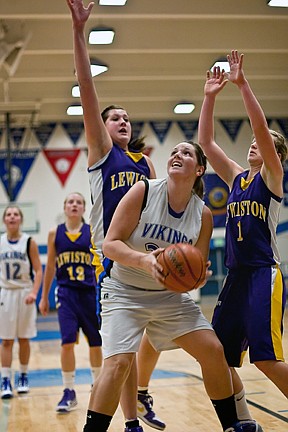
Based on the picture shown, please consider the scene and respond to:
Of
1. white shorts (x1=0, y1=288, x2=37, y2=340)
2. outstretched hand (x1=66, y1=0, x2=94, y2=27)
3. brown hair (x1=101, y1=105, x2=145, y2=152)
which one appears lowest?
white shorts (x1=0, y1=288, x2=37, y2=340)

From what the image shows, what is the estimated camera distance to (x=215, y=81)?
4.89 m

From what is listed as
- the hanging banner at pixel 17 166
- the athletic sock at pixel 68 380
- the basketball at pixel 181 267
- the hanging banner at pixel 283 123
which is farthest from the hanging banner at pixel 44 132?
the basketball at pixel 181 267

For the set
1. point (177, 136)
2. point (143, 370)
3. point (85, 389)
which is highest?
point (177, 136)

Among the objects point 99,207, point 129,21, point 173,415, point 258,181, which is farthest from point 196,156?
point 129,21

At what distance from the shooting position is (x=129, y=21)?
40.3 feet

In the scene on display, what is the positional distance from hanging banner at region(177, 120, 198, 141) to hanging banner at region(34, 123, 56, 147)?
12.0 feet

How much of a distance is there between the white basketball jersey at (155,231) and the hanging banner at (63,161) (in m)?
15.7

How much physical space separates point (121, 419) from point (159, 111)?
14.1 meters

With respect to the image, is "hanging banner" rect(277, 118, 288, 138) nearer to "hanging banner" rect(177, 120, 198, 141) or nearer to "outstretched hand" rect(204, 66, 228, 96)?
"hanging banner" rect(177, 120, 198, 141)

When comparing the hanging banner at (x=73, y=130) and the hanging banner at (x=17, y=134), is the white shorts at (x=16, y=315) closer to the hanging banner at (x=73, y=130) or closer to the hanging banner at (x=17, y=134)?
the hanging banner at (x=17, y=134)

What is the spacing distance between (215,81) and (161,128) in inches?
608

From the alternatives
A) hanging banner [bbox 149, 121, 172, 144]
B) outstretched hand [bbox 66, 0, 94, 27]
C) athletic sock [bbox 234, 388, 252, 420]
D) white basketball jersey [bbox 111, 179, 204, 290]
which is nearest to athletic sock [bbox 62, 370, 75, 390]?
athletic sock [bbox 234, 388, 252, 420]

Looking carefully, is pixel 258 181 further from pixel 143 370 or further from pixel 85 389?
pixel 85 389

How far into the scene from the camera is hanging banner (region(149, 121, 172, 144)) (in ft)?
66.3
